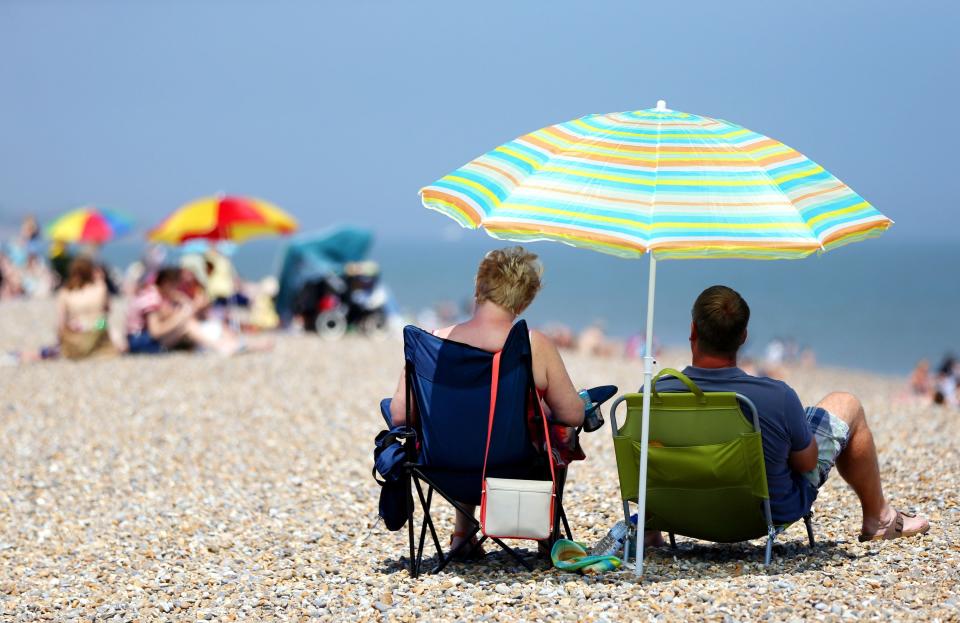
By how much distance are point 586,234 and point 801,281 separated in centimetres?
6745

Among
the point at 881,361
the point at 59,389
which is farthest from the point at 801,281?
the point at 59,389

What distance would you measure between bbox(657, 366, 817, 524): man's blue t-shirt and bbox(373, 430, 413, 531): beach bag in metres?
1.00

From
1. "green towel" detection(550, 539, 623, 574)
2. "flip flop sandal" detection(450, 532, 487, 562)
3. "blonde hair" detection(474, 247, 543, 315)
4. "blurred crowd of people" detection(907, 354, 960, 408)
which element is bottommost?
"blurred crowd of people" detection(907, 354, 960, 408)

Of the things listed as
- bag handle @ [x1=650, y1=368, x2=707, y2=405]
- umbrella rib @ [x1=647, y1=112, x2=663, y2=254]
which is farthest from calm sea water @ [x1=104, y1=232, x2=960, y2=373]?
umbrella rib @ [x1=647, y1=112, x2=663, y2=254]

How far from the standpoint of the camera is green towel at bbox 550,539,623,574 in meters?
3.79

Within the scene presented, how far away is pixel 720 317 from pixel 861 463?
→ 0.90m

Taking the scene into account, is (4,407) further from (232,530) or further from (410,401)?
(410,401)

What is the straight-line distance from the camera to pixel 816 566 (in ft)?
12.6

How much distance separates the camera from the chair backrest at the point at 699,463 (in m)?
3.66

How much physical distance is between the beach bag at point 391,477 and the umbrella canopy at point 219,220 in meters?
8.24

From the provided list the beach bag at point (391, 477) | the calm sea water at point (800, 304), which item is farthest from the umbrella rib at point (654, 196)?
the calm sea water at point (800, 304)

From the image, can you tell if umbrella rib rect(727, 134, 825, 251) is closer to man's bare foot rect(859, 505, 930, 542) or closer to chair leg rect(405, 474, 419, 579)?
man's bare foot rect(859, 505, 930, 542)

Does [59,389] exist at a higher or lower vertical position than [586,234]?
lower

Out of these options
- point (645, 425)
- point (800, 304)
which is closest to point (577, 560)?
point (645, 425)
